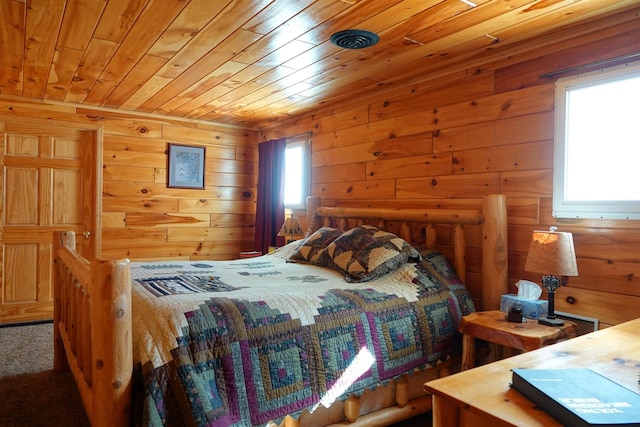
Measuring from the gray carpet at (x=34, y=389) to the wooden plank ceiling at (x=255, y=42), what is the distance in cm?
193

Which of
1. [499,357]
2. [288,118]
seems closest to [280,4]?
[499,357]

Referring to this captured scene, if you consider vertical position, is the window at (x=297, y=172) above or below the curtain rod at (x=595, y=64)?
below

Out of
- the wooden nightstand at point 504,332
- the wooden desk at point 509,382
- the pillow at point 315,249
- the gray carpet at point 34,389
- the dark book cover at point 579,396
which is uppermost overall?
the pillow at point 315,249

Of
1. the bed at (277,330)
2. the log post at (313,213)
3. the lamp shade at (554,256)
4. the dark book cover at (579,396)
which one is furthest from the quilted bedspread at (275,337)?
the log post at (313,213)

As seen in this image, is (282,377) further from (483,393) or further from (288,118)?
(288,118)

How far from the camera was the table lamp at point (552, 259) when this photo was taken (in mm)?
1925

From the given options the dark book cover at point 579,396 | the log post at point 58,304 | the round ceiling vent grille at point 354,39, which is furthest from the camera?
the log post at point 58,304

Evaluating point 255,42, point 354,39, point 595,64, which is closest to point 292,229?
point 255,42

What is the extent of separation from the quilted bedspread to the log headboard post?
0.49ft

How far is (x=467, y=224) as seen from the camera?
2.56 metres

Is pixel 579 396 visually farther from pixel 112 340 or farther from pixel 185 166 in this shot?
pixel 185 166

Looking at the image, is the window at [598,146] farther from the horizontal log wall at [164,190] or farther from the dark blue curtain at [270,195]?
the horizontal log wall at [164,190]

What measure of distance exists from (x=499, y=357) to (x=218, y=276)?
1.59 metres

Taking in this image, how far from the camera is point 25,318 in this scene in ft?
12.6
